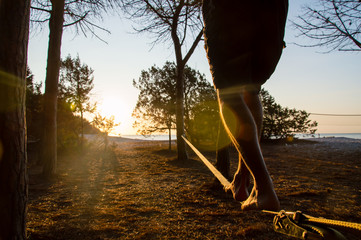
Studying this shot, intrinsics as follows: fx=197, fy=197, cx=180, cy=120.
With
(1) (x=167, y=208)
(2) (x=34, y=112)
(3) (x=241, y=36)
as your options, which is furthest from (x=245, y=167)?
(2) (x=34, y=112)

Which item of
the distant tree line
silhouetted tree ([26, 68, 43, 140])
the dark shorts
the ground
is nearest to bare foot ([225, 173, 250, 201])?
the dark shorts

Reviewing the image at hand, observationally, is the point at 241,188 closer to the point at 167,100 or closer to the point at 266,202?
the point at 266,202

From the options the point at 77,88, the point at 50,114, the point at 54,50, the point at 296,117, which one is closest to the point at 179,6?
the point at 54,50

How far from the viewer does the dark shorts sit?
1.02 meters

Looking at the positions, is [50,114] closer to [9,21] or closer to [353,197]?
[9,21]

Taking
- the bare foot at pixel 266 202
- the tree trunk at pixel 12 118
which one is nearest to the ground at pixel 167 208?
the tree trunk at pixel 12 118

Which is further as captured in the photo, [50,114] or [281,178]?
[50,114]

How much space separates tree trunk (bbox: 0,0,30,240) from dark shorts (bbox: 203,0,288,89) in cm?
178

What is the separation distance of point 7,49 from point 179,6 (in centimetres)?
779

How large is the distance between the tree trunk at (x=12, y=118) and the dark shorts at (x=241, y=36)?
1.78 metres

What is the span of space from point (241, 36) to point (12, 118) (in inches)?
77.6

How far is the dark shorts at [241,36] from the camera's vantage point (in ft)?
3.35

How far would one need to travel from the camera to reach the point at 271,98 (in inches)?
786

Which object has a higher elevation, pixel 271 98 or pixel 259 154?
pixel 271 98
